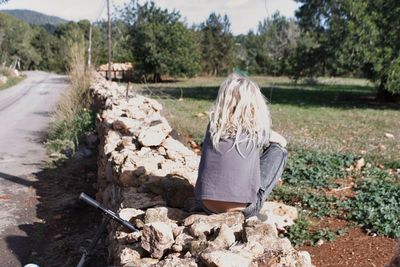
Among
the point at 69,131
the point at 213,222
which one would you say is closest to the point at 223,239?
the point at 213,222

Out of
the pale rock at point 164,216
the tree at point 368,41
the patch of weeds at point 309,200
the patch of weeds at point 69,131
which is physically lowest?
the patch of weeds at point 69,131

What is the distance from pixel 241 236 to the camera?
113 inches

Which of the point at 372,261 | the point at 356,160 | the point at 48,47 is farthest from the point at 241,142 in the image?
the point at 48,47

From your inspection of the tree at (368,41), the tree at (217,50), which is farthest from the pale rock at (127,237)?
the tree at (217,50)

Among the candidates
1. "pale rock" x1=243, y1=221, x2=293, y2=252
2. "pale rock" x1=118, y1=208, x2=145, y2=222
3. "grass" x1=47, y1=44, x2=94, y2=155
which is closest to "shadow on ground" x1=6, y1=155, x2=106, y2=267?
"pale rock" x1=118, y1=208, x2=145, y2=222

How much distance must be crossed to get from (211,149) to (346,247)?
1.61m

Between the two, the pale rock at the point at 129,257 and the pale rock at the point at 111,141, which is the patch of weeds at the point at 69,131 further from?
the pale rock at the point at 129,257

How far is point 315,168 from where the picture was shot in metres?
6.64

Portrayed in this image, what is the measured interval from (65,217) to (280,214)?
7.98 feet

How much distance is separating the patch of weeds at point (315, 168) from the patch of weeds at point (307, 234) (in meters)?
1.43

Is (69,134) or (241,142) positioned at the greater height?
(241,142)

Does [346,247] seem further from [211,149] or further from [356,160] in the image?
[356,160]

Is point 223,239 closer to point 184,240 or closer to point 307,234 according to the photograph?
point 184,240

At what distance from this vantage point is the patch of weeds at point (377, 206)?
4570mm
